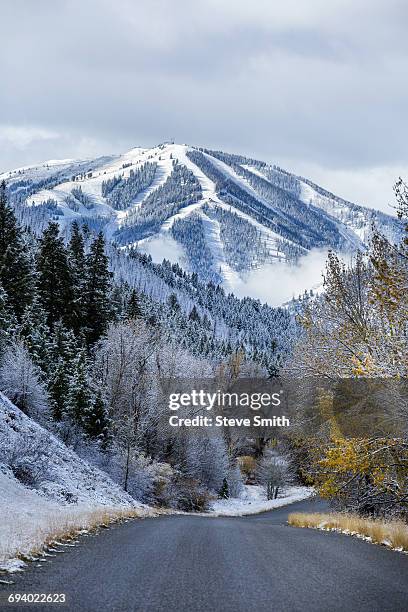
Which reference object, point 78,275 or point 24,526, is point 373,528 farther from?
point 78,275

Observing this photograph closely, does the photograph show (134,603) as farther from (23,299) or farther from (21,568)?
(23,299)

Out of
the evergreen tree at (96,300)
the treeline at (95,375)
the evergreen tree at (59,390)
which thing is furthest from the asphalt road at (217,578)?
the evergreen tree at (96,300)

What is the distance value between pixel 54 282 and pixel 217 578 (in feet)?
183

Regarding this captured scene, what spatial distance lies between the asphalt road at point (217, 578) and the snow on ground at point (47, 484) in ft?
10.8

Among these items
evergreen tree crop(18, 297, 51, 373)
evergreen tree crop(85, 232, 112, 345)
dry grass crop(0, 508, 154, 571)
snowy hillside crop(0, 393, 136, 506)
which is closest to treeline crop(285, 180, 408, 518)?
dry grass crop(0, 508, 154, 571)

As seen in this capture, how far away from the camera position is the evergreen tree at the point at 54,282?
6072cm

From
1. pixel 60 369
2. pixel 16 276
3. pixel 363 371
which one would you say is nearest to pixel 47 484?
pixel 60 369

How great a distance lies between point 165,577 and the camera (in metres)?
8.34

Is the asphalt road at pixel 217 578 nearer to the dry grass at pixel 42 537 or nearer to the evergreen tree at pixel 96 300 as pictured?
the dry grass at pixel 42 537

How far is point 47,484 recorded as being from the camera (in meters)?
27.1

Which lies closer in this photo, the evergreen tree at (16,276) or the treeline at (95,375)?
the treeline at (95,375)

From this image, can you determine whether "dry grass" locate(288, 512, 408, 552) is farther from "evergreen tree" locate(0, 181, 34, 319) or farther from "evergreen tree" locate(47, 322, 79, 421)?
"evergreen tree" locate(0, 181, 34, 319)

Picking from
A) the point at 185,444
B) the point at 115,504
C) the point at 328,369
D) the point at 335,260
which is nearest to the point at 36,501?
the point at 115,504

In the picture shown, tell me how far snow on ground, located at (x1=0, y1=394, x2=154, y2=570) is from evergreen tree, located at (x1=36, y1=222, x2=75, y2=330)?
27.3m
